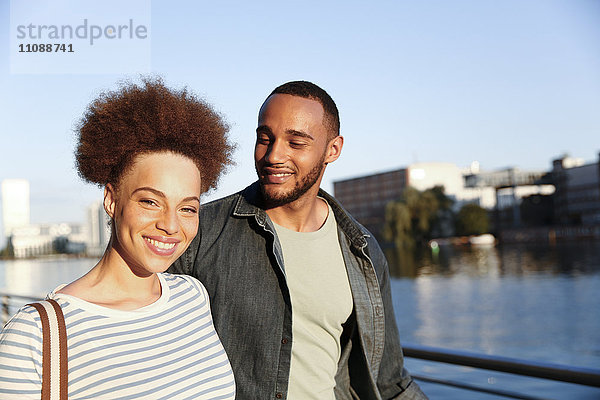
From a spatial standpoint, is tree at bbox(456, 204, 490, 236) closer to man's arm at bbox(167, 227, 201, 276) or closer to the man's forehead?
the man's forehead

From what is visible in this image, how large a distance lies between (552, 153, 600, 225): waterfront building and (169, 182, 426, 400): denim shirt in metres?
76.1

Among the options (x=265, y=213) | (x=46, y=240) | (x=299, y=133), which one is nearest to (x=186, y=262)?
(x=265, y=213)

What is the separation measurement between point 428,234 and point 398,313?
41.3 m

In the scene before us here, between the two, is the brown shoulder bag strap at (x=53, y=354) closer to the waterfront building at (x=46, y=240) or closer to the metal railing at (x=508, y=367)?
the metal railing at (x=508, y=367)

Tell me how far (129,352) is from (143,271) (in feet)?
0.71

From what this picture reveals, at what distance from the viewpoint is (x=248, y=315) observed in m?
1.87

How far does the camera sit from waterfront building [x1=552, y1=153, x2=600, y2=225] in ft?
236

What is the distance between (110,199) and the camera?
59.2 inches

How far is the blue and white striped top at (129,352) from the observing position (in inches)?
45.4

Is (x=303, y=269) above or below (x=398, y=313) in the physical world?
above

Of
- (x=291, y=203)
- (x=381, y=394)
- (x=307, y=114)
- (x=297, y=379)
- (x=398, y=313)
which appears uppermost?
(x=307, y=114)

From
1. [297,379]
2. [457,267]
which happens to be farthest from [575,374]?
[457,267]

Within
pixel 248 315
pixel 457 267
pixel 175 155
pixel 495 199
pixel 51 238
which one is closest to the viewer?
pixel 175 155

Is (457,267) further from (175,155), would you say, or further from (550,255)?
(175,155)
